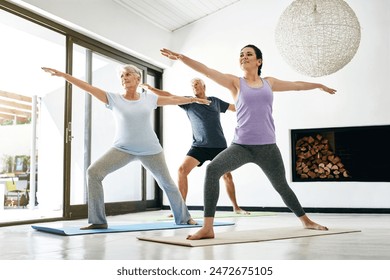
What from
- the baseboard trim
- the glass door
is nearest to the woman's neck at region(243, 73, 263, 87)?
the baseboard trim

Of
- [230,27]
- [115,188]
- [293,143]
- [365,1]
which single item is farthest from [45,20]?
[365,1]

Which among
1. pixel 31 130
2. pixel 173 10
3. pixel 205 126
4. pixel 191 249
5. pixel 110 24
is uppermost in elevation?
pixel 173 10

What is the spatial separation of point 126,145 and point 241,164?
3.31 ft

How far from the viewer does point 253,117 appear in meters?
3.01

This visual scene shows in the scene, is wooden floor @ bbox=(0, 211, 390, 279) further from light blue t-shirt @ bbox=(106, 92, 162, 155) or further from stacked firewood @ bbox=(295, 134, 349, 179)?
stacked firewood @ bbox=(295, 134, 349, 179)

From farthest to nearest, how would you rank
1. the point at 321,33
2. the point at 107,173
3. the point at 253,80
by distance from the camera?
1. the point at 321,33
2. the point at 107,173
3. the point at 253,80

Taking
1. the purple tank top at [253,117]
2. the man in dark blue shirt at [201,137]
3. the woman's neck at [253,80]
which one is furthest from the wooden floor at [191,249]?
the man in dark blue shirt at [201,137]

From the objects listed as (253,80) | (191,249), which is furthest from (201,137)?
(191,249)

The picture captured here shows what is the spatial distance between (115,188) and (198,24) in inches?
104

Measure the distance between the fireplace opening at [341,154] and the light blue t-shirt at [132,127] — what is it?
10.0ft

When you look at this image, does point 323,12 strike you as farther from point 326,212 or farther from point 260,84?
point 326,212

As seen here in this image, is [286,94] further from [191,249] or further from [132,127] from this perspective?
[191,249]

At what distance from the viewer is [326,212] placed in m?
5.98

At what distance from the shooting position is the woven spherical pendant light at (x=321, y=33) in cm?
419
